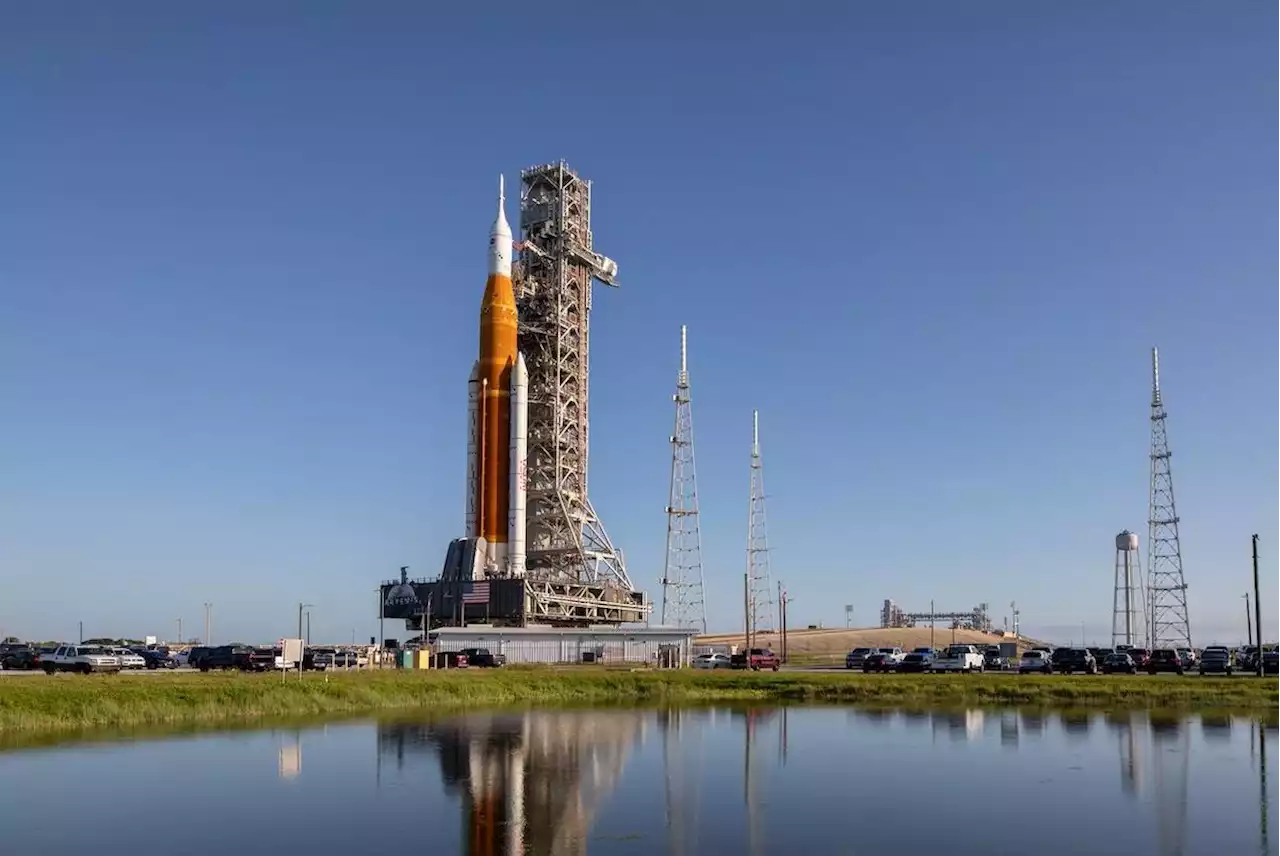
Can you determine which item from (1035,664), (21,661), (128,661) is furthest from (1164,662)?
(21,661)

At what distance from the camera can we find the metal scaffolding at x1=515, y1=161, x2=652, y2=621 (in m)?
110

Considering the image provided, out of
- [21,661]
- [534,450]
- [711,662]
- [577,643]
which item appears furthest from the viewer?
[534,450]

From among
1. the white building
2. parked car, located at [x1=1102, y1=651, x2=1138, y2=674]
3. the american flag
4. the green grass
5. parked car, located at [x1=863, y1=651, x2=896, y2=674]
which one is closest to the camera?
the green grass

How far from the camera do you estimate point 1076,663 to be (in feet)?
267

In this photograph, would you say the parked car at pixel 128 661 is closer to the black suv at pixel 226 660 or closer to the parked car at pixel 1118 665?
the black suv at pixel 226 660

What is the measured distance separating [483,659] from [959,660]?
3344 centimetres

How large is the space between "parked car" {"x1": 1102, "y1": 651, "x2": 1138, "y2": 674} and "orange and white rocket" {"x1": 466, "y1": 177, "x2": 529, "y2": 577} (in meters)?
47.7

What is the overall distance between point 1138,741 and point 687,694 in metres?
30.0

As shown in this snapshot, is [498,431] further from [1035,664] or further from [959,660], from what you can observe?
[1035,664]

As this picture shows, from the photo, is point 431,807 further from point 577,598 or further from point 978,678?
point 577,598

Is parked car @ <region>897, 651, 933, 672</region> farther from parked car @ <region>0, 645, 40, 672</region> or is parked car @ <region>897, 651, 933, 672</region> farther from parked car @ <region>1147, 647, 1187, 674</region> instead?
parked car @ <region>0, 645, 40, 672</region>

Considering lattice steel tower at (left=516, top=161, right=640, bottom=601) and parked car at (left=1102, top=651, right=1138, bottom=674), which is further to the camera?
lattice steel tower at (left=516, top=161, right=640, bottom=601)

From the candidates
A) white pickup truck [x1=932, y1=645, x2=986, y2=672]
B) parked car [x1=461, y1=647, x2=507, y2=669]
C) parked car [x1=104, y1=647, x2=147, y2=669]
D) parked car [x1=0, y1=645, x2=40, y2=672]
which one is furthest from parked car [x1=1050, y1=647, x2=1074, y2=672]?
parked car [x1=0, y1=645, x2=40, y2=672]

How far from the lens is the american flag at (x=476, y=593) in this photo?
102m
